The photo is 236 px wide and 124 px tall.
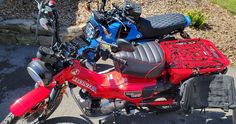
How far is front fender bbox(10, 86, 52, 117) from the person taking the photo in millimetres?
3775

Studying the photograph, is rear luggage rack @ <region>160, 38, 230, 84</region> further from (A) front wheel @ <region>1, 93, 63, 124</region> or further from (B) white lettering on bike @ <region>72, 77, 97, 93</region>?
(A) front wheel @ <region>1, 93, 63, 124</region>

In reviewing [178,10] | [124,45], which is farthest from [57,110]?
[178,10]

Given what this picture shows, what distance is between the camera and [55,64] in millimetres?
3770

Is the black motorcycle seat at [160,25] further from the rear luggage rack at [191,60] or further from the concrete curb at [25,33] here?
the concrete curb at [25,33]

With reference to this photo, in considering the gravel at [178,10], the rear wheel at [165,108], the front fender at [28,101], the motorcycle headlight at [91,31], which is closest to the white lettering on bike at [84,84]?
the front fender at [28,101]

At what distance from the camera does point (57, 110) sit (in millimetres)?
5211

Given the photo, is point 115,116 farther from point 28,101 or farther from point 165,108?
point 28,101

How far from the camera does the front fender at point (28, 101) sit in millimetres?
3775

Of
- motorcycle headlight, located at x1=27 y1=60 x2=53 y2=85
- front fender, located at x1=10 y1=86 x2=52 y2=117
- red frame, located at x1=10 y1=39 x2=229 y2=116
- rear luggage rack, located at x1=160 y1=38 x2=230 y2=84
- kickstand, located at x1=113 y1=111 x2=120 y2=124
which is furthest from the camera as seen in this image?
kickstand, located at x1=113 y1=111 x2=120 y2=124

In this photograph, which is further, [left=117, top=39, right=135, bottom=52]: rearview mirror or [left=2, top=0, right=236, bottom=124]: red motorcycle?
[left=2, top=0, right=236, bottom=124]: red motorcycle

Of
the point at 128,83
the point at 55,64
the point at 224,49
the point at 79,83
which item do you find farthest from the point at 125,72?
the point at 224,49

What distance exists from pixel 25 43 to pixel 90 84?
10.2ft

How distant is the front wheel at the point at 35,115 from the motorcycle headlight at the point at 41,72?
0.47 meters

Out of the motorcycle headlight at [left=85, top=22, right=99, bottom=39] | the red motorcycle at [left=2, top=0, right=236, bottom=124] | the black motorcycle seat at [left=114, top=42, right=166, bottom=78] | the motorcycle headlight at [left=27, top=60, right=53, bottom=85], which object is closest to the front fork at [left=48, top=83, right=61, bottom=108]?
the red motorcycle at [left=2, top=0, right=236, bottom=124]
